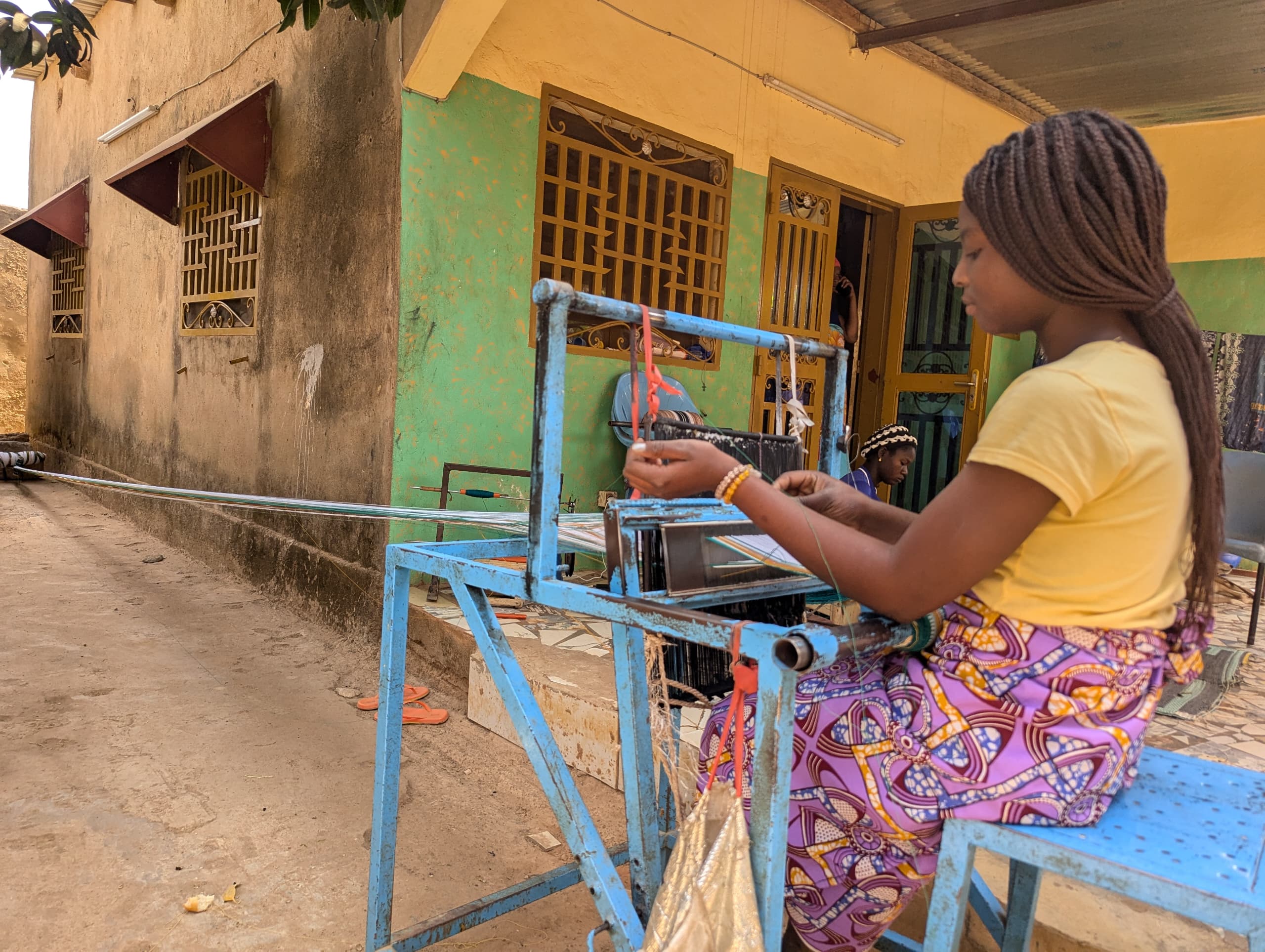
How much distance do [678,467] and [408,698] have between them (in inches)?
109

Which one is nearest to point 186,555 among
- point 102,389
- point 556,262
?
point 102,389

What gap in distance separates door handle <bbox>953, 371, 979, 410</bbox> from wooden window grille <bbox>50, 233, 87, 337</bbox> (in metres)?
8.64

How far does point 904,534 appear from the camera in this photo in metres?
1.08

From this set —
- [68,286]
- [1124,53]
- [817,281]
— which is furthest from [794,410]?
[68,286]

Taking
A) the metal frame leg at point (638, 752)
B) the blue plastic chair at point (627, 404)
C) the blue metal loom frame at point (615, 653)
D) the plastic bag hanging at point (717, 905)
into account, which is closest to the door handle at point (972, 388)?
the blue plastic chair at point (627, 404)

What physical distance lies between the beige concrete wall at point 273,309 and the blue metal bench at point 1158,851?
3410 millimetres

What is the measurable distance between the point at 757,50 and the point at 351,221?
2.53m

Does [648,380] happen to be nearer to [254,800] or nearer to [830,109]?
[254,800]

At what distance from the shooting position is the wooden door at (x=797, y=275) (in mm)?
5289

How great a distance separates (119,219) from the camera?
7891 mm

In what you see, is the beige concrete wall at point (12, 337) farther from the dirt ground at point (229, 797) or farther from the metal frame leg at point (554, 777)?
the metal frame leg at point (554, 777)

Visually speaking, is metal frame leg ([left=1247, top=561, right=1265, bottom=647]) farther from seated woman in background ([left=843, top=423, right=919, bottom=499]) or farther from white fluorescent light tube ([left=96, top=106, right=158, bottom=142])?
white fluorescent light tube ([left=96, top=106, right=158, bottom=142])

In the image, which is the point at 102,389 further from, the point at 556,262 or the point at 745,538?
the point at 745,538

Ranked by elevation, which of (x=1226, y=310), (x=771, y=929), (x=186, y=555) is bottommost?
(x=186, y=555)
